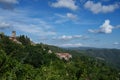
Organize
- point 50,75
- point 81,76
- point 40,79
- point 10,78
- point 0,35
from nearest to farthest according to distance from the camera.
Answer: point 10,78 < point 40,79 < point 50,75 < point 81,76 < point 0,35

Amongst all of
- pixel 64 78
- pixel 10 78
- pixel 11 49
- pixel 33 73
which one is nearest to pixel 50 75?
pixel 33 73

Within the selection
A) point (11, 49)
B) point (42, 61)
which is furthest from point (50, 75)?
point (11, 49)

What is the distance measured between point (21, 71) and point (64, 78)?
17194 millimetres

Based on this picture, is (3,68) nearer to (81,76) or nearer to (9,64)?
(9,64)

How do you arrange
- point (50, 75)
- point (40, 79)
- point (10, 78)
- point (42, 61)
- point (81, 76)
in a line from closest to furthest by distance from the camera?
point (10, 78)
point (40, 79)
point (50, 75)
point (81, 76)
point (42, 61)

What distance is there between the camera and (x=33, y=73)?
62.9m

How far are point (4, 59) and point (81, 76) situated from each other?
34398 millimetres

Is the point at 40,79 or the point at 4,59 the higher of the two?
the point at 4,59

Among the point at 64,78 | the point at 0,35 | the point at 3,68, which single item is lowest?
the point at 64,78

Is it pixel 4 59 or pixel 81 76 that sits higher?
pixel 4 59

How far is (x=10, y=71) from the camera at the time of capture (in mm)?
52000

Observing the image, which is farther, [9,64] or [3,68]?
[9,64]

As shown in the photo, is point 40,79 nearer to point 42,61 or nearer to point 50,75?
point 50,75

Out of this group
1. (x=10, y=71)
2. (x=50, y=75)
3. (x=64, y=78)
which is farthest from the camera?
(x=64, y=78)
